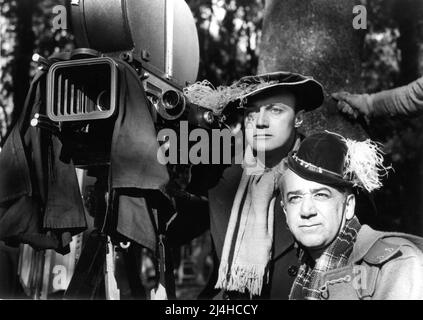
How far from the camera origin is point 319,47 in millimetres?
2748

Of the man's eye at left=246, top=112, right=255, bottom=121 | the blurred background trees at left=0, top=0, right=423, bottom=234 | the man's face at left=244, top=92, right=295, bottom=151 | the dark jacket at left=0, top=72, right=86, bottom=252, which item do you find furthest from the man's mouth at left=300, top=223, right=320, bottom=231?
the blurred background trees at left=0, top=0, right=423, bottom=234

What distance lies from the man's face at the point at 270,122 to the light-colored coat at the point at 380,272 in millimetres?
523

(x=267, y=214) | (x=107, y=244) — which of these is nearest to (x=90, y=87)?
(x=107, y=244)

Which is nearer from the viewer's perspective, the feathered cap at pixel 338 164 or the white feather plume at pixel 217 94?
the feathered cap at pixel 338 164

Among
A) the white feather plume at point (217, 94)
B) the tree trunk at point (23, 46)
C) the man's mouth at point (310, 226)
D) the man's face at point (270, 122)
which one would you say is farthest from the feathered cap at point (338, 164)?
the tree trunk at point (23, 46)

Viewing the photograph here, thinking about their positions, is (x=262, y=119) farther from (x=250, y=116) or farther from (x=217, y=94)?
(x=217, y=94)

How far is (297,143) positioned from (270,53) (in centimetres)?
79

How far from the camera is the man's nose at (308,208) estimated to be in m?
1.86

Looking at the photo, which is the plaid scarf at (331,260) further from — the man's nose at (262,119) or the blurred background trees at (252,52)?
the blurred background trees at (252,52)

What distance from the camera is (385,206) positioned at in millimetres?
4723

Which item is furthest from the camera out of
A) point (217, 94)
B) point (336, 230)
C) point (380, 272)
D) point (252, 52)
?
point (252, 52)

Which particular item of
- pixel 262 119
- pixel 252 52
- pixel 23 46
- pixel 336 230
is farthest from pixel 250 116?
pixel 23 46

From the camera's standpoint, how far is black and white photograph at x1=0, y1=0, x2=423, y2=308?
187 cm

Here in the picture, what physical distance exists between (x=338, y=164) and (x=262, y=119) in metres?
0.41
